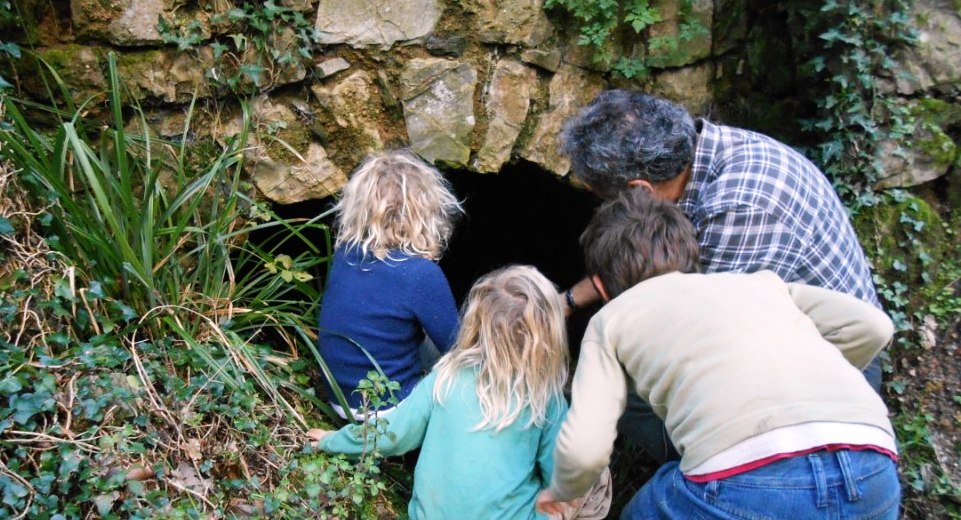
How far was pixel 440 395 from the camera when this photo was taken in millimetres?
2295

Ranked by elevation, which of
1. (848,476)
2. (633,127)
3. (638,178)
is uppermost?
(633,127)

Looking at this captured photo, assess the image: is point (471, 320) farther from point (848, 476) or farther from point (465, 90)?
point (465, 90)

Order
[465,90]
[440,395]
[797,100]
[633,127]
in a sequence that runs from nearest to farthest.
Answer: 1. [440,395]
2. [633,127]
3. [465,90]
4. [797,100]

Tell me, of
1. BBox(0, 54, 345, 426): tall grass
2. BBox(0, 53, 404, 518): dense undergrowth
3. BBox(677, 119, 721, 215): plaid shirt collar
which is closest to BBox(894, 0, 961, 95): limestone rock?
BBox(677, 119, 721, 215): plaid shirt collar

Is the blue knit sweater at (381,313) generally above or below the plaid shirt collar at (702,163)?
below

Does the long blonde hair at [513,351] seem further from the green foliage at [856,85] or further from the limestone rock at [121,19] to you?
the green foliage at [856,85]

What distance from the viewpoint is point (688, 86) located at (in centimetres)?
353

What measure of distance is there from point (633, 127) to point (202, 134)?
1.69 meters

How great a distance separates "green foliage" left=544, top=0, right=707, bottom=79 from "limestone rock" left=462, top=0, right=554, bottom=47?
0.08 metres

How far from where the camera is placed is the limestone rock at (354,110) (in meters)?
3.11

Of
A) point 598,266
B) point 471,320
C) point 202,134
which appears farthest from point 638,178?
point 202,134

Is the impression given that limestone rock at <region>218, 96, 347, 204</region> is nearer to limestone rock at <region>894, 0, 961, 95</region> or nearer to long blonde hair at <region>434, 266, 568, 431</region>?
long blonde hair at <region>434, 266, 568, 431</region>

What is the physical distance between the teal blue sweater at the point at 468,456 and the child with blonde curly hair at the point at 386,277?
28 cm

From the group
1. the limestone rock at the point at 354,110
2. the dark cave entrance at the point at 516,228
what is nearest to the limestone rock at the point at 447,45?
the limestone rock at the point at 354,110
